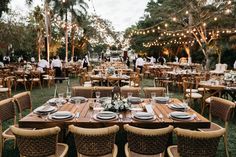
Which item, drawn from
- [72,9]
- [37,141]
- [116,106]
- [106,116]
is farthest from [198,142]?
[72,9]

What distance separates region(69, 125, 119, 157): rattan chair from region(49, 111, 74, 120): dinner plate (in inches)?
25.0

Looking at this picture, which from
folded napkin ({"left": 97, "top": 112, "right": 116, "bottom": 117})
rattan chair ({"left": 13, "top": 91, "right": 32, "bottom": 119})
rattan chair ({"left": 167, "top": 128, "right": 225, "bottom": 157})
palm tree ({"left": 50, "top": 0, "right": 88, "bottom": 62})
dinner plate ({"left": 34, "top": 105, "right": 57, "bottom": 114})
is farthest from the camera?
palm tree ({"left": 50, "top": 0, "right": 88, "bottom": 62})

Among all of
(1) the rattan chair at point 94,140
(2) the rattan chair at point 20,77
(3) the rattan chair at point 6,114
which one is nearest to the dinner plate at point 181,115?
(1) the rattan chair at point 94,140

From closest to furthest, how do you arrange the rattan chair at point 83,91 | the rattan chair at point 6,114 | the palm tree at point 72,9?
the rattan chair at point 6,114, the rattan chair at point 83,91, the palm tree at point 72,9

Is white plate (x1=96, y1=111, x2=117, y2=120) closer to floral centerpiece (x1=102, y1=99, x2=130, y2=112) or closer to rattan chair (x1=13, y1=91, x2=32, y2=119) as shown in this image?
floral centerpiece (x1=102, y1=99, x2=130, y2=112)

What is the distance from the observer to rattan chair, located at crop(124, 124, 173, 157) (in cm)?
275

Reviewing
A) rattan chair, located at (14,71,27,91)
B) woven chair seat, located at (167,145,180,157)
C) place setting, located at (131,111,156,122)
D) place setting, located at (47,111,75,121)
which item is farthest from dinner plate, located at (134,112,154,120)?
rattan chair, located at (14,71,27,91)

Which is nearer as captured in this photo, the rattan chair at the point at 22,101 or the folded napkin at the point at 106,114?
the folded napkin at the point at 106,114

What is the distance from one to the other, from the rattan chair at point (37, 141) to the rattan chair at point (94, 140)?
0.72ft

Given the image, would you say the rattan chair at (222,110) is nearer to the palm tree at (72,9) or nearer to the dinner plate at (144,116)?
the dinner plate at (144,116)

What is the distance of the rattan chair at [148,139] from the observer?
2.75m

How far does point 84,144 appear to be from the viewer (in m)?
2.80

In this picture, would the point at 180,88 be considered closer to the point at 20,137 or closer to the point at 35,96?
the point at 35,96

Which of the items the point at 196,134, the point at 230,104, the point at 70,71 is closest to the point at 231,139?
the point at 230,104
